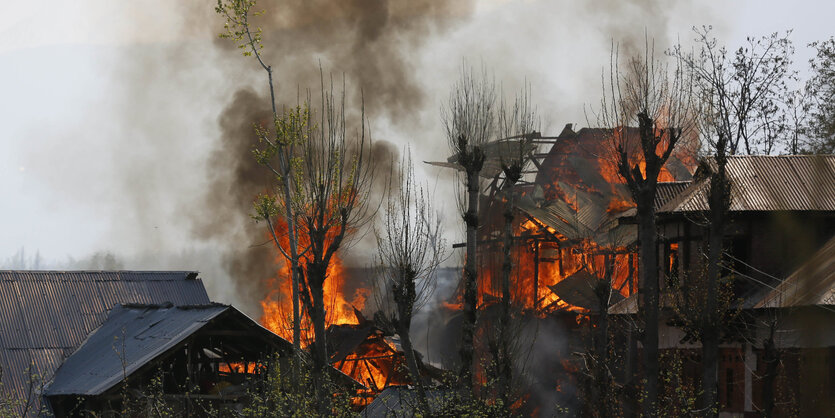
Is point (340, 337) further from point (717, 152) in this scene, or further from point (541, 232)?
point (717, 152)

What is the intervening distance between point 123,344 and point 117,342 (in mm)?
2306

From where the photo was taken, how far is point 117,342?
28.0 m

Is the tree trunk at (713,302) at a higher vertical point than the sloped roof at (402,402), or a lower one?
higher

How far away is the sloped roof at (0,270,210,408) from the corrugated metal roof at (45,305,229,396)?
0.66 meters

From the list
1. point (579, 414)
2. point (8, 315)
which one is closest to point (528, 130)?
point (579, 414)

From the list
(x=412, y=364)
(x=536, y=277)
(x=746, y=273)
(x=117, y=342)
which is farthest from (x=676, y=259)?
(x=117, y=342)

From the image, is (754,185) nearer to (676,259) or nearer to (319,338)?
(676,259)

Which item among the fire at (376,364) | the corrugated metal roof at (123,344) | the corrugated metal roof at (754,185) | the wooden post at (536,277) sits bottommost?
the fire at (376,364)

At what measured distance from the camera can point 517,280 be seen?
1549 inches

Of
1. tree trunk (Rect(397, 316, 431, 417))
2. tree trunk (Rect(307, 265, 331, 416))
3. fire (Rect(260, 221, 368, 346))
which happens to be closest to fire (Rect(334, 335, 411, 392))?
fire (Rect(260, 221, 368, 346))

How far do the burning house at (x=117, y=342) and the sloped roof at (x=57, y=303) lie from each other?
3 centimetres

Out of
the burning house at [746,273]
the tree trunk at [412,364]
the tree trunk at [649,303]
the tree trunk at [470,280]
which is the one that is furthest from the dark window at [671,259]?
the tree trunk at [412,364]

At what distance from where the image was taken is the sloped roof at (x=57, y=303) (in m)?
28.5

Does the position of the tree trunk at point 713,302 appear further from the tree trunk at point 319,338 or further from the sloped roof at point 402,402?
the tree trunk at point 319,338
